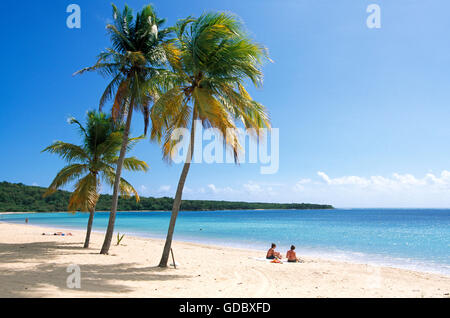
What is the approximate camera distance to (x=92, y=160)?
12.6 meters

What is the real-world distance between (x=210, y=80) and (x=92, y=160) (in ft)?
22.5

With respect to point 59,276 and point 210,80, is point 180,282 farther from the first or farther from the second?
point 210,80

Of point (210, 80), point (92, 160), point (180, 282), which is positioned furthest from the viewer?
point (92, 160)

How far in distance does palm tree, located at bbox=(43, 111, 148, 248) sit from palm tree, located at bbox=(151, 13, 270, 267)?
4252mm

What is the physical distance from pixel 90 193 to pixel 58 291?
7274mm

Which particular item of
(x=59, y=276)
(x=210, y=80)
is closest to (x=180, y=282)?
(x=59, y=276)

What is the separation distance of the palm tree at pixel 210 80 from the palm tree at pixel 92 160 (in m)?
4.25

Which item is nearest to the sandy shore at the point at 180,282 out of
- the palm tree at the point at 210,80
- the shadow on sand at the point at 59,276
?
the shadow on sand at the point at 59,276

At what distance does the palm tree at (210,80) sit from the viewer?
833 centimetres

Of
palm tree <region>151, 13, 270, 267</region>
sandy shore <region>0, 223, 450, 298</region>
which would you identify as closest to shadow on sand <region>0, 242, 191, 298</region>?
sandy shore <region>0, 223, 450, 298</region>

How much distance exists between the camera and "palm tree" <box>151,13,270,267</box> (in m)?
8.33

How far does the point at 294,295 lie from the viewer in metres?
5.92

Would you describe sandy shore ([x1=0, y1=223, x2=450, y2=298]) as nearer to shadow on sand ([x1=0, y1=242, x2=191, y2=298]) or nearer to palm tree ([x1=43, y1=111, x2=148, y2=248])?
shadow on sand ([x1=0, y1=242, x2=191, y2=298])
